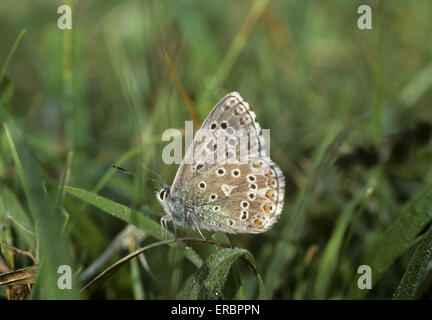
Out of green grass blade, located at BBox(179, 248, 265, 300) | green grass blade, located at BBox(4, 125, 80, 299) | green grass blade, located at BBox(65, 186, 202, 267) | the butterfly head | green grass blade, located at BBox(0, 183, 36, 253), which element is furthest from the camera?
the butterfly head

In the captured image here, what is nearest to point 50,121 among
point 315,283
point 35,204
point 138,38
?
Answer: point 138,38

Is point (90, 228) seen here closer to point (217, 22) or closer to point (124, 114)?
point (124, 114)

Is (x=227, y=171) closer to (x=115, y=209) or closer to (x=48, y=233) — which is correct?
(x=115, y=209)

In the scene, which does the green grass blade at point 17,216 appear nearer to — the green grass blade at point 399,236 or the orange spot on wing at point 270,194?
the orange spot on wing at point 270,194

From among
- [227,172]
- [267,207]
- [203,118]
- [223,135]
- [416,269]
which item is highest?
[203,118]

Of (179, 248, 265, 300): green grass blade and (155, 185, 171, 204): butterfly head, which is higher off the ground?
(155, 185, 171, 204): butterfly head

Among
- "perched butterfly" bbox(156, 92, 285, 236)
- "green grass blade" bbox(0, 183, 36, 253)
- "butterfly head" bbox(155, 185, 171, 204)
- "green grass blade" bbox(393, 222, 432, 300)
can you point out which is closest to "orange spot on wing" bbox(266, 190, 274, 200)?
"perched butterfly" bbox(156, 92, 285, 236)

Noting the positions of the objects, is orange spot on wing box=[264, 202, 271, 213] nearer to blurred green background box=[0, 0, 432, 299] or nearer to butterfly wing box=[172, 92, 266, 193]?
blurred green background box=[0, 0, 432, 299]

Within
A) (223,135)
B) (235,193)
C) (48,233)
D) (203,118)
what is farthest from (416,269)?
(203,118)
